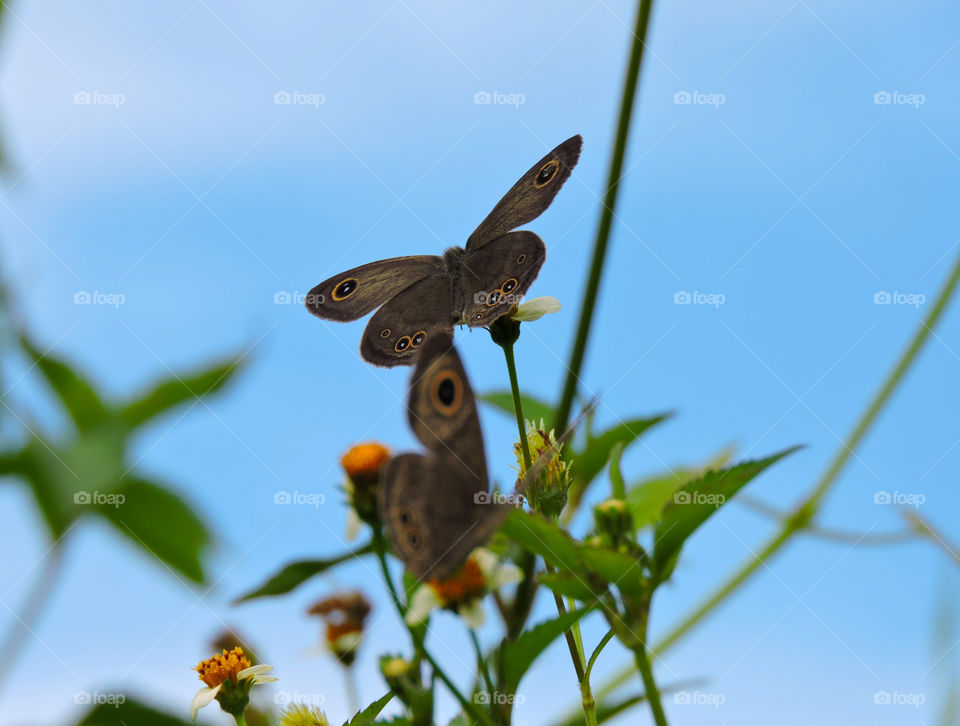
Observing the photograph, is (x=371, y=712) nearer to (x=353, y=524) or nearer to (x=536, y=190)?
(x=353, y=524)

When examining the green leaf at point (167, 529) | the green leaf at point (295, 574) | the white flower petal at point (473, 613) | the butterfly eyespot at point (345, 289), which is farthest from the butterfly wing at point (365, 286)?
the green leaf at point (167, 529)

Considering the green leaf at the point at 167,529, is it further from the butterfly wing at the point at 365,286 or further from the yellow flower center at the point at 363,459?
the yellow flower center at the point at 363,459

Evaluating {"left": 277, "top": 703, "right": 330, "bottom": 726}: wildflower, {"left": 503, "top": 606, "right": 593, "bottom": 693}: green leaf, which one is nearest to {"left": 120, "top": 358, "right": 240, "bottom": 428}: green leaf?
{"left": 277, "top": 703, "right": 330, "bottom": 726}: wildflower

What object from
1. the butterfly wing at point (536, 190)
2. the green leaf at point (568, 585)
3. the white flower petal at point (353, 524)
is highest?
the butterfly wing at point (536, 190)

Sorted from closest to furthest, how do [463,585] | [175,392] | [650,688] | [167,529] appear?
[650,688] < [463,585] < [175,392] < [167,529]

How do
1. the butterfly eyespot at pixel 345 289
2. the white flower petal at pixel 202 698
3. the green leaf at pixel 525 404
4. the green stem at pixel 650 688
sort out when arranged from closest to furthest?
1. the green stem at pixel 650 688
2. the white flower petal at pixel 202 698
3. the butterfly eyespot at pixel 345 289
4. the green leaf at pixel 525 404

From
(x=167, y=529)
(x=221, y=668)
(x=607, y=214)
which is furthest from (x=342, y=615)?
(x=167, y=529)

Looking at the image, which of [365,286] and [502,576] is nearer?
[502,576]
